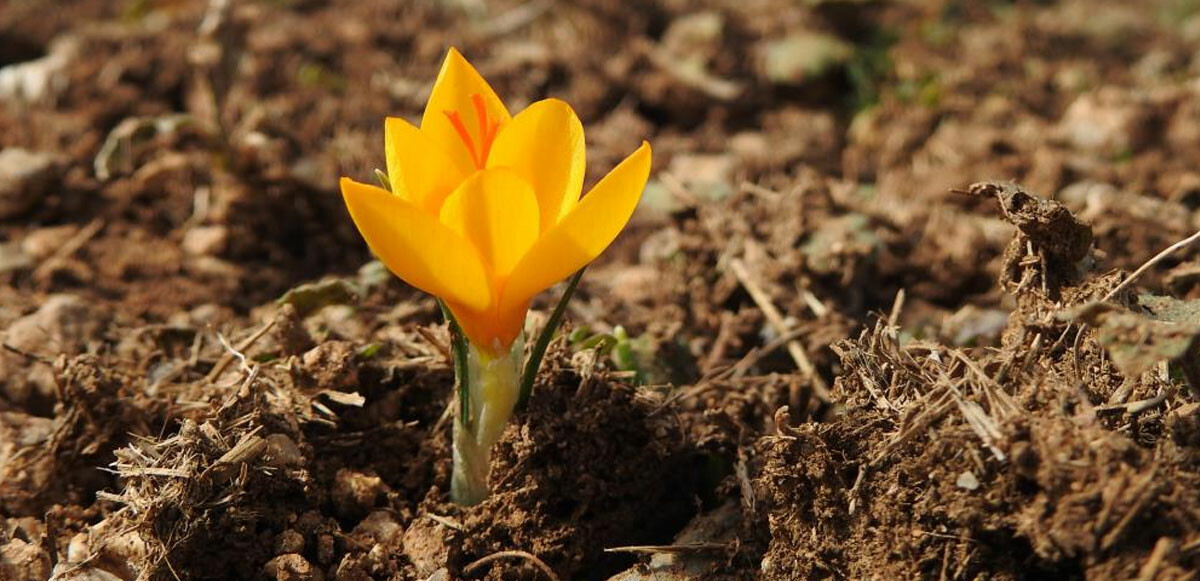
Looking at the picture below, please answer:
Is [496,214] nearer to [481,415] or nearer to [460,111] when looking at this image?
[460,111]

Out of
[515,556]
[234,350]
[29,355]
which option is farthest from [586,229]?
[29,355]

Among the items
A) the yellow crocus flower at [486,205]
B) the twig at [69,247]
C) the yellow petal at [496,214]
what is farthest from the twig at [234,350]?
the twig at [69,247]

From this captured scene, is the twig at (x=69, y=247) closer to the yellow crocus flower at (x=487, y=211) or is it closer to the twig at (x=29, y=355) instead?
the twig at (x=29, y=355)

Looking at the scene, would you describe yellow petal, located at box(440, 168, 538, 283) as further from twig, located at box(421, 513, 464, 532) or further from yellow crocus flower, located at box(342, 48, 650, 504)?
twig, located at box(421, 513, 464, 532)

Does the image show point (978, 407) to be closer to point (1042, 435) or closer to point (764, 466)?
point (1042, 435)

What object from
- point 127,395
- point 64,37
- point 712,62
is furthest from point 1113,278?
point 64,37

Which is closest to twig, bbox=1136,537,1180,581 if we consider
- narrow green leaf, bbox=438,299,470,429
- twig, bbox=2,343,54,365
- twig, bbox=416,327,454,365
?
narrow green leaf, bbox=438,299,470,429
